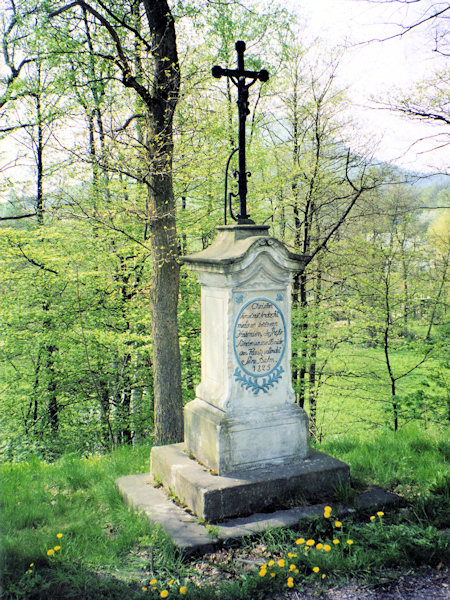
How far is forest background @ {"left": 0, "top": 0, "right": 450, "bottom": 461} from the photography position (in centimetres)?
949

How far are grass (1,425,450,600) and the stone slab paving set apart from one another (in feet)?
0.30

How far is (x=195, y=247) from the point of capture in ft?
41.5

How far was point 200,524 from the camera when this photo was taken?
4.18 m

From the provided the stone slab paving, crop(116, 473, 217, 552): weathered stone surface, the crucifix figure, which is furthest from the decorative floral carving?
the crucifix figure

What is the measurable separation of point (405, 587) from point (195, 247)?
999 centimetres

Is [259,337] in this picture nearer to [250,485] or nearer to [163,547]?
[250,485]

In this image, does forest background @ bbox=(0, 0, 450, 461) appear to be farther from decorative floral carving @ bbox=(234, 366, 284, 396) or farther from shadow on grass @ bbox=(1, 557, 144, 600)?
shadow on grass @ bbox=(1, 557, 144, 600)

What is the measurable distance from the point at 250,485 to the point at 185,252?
7118 millimetres

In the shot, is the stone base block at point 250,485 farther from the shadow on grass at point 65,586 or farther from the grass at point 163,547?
the shadow on grass at point 65,586

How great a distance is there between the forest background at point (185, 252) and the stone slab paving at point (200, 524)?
3693 millimetres

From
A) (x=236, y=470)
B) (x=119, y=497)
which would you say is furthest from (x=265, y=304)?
(x=119, y=497)

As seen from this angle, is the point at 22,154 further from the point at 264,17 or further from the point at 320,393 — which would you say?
the point at 320,393

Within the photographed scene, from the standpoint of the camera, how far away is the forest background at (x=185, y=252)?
374 inches

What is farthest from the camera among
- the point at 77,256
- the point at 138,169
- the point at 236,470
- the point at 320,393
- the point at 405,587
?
the point at 320,393
